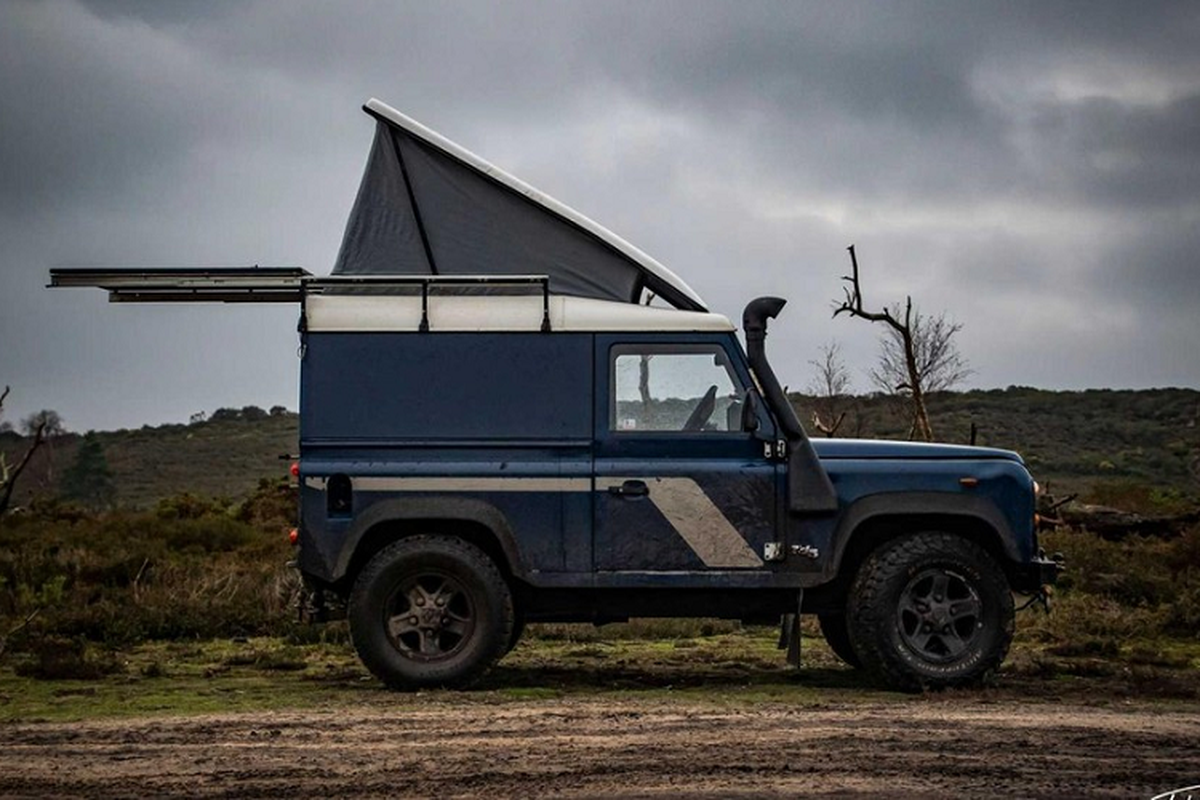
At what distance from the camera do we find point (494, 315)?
391 inches

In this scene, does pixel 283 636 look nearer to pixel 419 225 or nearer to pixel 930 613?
pixel 419 225

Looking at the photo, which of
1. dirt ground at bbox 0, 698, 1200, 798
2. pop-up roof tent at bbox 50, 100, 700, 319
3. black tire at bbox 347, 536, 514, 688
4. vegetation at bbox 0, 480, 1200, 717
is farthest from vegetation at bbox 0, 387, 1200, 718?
pop-up roof tent at bbox 50, 100, 700, 319

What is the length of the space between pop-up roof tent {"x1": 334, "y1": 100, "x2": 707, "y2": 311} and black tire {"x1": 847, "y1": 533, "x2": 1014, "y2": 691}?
7.04ft

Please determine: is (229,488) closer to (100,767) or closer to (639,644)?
(639,644)

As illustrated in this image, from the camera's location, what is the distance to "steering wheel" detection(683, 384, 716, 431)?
9.85 m

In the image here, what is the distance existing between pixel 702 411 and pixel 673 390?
233mm

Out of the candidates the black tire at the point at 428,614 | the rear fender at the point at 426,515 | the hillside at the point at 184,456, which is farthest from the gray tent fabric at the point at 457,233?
the hillside at the point at 184,456

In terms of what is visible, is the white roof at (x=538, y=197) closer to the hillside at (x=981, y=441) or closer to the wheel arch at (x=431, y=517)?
the wheel arch at (x=431, y=517)

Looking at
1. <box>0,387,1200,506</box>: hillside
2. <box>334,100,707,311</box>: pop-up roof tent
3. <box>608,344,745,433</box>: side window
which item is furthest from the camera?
<box>0,387,1200,506</box>: hillside

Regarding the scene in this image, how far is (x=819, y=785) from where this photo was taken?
6.47 metres

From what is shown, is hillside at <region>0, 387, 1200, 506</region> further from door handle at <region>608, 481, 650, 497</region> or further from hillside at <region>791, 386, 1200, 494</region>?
door handle at <region>608, 481, 650, 497</region>

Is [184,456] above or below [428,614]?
above

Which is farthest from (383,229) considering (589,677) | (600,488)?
(589,677)

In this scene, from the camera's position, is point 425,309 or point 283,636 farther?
point 283,636
